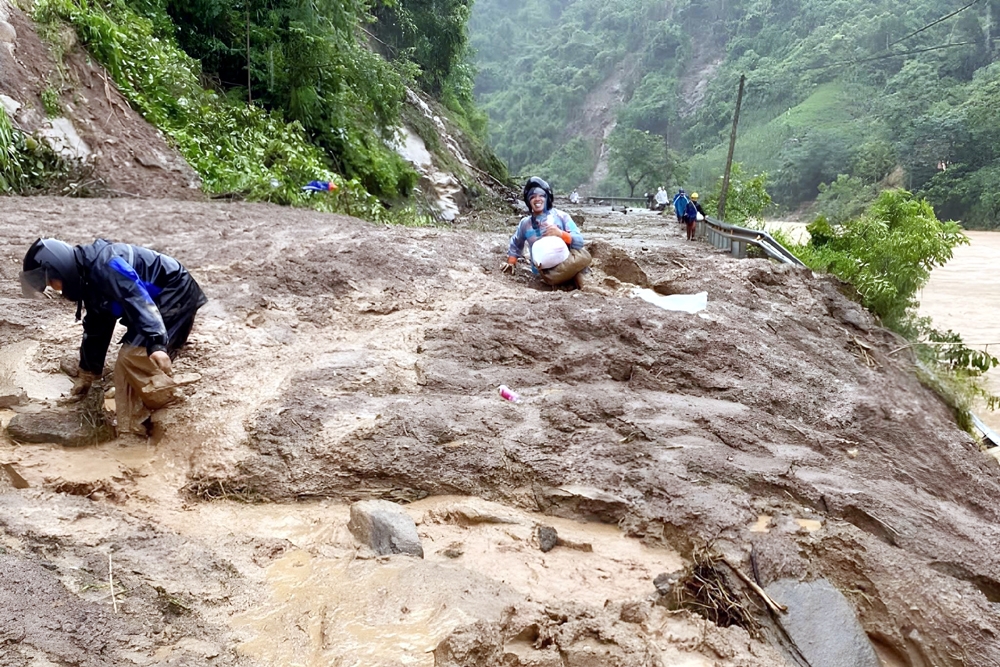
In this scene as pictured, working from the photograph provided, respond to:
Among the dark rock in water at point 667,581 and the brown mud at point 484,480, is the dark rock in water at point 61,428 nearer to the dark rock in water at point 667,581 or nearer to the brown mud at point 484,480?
the brown mud at point 484,480

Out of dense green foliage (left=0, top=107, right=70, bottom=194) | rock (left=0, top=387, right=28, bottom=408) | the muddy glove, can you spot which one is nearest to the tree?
dense green foliage (left=0, top=107, right=70, bottom=194)

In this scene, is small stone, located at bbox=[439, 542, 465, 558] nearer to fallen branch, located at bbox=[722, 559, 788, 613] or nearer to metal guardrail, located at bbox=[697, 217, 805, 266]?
fallen branch, located at bbox=[722, 559, 788, 613]

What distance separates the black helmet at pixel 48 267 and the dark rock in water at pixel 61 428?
73 cm

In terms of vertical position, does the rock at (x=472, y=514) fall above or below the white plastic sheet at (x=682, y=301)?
below

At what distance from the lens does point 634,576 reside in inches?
121

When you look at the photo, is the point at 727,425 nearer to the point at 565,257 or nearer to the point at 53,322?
the point at 565,257

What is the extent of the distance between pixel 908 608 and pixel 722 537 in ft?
2.66

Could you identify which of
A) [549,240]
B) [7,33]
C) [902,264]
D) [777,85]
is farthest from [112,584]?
[777,85]

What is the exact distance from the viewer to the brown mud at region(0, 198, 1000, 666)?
8.21ft

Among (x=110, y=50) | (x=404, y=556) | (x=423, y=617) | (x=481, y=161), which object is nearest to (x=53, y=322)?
(x=404, y=556)

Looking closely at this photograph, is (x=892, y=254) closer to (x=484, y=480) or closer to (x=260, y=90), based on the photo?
(x=484, y=480)

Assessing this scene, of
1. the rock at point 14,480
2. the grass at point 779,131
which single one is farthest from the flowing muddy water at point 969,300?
the grass at point 779,131

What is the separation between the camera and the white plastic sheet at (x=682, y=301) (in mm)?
5952

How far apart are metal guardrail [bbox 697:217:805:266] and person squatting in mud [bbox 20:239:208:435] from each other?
717cm
